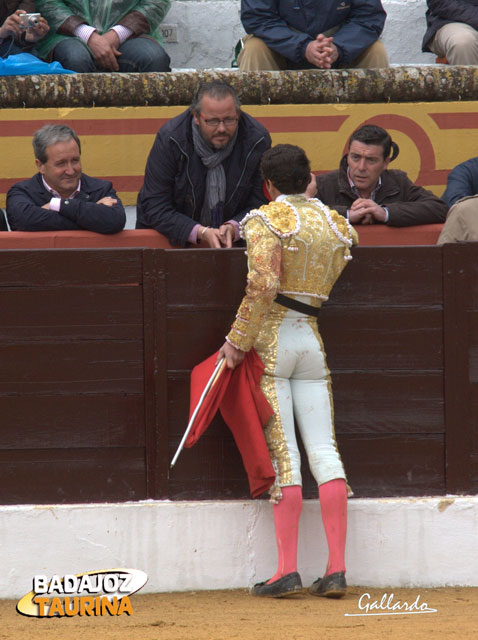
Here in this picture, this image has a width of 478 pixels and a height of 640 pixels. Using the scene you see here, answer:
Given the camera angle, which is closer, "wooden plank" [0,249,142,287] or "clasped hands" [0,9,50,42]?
"wooden plank" [0,249,142,287]

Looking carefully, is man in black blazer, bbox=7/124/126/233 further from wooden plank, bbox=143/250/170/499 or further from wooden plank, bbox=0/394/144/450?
wooden plank, bbox=0/394/144/450

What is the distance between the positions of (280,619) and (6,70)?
11.2 feet

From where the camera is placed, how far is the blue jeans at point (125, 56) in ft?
20.4

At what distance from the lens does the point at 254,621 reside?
378 centimetres

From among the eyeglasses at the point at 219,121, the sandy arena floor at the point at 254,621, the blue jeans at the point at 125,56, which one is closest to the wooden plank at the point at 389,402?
the sandy arena floor at the point at 254,621

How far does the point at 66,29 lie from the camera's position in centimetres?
626

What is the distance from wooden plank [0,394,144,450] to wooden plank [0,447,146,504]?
0.11 feet

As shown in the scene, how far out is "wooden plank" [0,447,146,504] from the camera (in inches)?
165

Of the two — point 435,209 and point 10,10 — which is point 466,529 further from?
point 10,10

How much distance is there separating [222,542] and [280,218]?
1237 mm

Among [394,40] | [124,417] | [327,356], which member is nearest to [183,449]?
[124,417]

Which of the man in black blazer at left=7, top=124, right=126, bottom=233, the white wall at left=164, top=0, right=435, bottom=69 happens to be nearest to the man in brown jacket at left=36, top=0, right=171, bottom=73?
the white wall at left=164, top=0, right=435, bottom=69

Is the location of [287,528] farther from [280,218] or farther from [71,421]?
[280,218]

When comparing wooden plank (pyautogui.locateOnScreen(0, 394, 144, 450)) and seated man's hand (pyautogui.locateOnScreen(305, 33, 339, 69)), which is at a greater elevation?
seated man's hand (pyautogui.locateOnScreen(305, 33, 339, 69))
